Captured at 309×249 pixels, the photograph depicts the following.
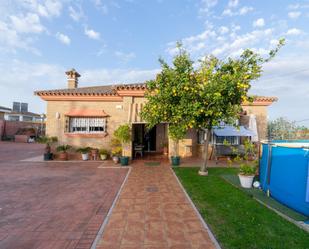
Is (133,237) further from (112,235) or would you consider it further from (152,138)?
(152,138)

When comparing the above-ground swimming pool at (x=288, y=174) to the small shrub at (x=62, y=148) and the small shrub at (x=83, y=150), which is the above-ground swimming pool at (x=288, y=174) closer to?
the small shrub at (x=83, y=150)

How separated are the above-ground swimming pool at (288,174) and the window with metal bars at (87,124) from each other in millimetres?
12049

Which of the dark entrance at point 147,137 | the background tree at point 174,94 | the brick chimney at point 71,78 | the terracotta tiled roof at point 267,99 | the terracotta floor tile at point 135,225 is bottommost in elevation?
the terracotta floor tile at point 135,225

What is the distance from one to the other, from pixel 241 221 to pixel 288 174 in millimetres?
2521

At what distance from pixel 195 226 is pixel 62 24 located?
15.4m

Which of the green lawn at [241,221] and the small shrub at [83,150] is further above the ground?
the small shrub at [83,150]

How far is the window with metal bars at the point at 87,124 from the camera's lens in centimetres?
1538

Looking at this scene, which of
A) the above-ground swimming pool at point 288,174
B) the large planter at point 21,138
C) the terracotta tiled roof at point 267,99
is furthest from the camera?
the large planter at point 21,138

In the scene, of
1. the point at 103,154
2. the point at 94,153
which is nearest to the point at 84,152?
the point at 94,153

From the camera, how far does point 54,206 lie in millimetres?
5875

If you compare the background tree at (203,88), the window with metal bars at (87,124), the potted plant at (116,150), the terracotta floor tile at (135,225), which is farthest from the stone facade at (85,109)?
the terracotta floor tile at (135,225)

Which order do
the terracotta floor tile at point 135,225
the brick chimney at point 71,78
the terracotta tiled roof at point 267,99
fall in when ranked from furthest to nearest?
1. the brick chimney at point 71,78
2. the terracotta tiled roof at point 267,99
3. the terracotta floor tile at point 135,225

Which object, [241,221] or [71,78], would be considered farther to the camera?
[71,78]

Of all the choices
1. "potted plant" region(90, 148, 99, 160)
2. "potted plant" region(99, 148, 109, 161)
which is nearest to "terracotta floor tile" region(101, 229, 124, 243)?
"potted plant" region(99, 148, 109, 161)
